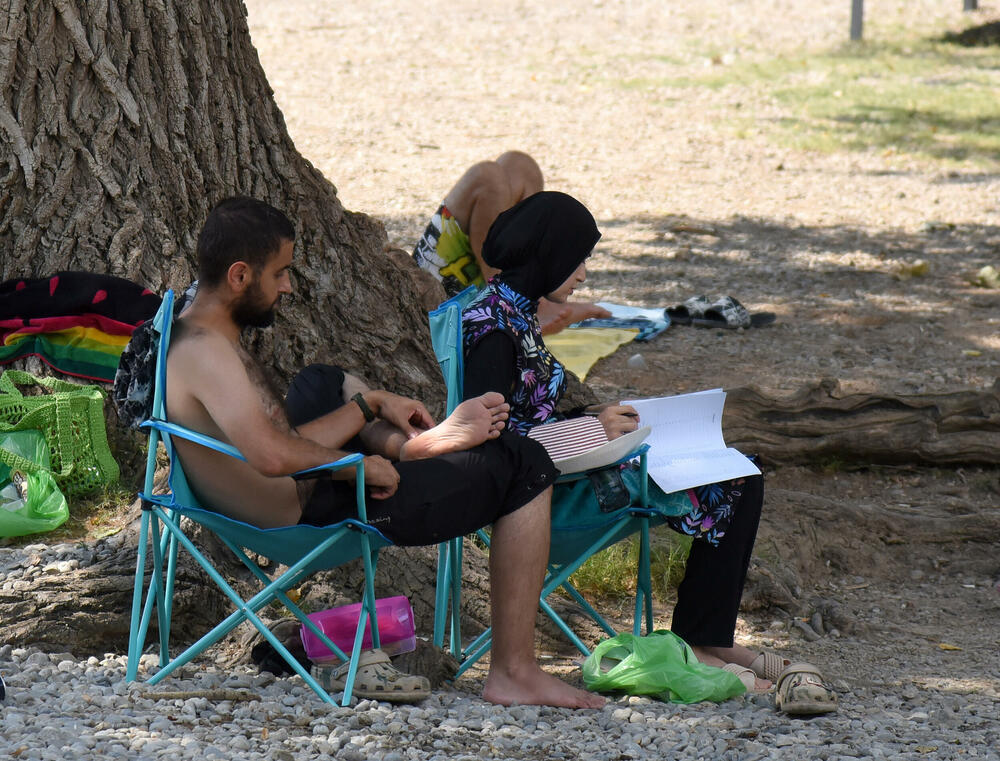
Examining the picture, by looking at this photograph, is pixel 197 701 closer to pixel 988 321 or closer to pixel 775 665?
pixel 775 665

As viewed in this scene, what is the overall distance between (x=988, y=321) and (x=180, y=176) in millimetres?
4911

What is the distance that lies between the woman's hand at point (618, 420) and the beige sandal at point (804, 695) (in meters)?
0.77

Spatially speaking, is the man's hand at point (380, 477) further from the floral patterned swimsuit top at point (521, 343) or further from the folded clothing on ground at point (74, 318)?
the folded clothing on ground at point (74, 318)

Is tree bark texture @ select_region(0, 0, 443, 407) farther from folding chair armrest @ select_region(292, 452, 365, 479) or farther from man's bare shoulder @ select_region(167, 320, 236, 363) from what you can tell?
folding chair armrest @ select_region(292, 452, 365, 479)

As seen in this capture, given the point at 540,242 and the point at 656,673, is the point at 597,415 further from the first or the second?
the point at 656,673

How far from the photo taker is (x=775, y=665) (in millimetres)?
3750

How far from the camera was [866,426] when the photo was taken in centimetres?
560

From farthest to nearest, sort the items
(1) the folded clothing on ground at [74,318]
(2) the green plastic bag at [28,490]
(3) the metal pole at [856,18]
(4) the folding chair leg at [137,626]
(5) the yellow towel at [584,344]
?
(3) the metal pole at [856,18]
(5) the yellow towel at [584,344]
(1) the folded clothing on ground at [74,318]
(2) the green plastic bag at [28,490]
(4) the folding chair leg at [137,626]

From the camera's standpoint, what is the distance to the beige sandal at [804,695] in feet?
10.7

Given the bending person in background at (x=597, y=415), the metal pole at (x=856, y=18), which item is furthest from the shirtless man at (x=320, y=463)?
the metal pole at (x=856, y=18)

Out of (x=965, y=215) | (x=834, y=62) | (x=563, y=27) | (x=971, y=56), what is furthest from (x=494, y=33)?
(x=965, y=215)

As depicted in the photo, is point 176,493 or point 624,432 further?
point 624,432

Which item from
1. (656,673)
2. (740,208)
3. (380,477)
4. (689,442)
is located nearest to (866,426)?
(689,442)

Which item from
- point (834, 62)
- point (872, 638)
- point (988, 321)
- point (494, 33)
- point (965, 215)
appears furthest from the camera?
point (494, 33)
